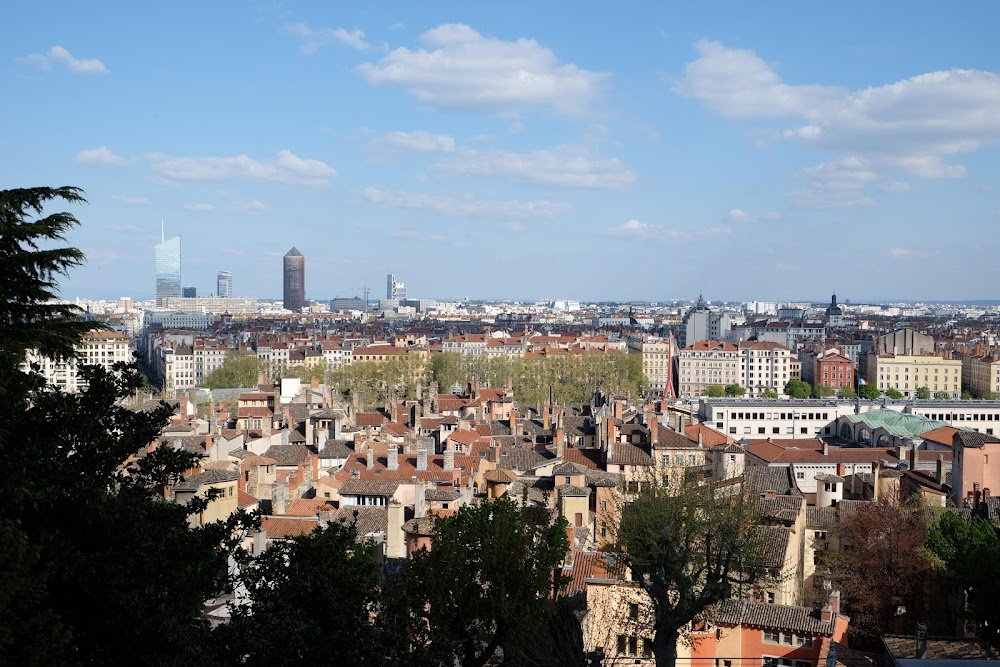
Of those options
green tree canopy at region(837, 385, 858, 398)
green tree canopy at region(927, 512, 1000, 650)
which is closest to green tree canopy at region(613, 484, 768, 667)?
green tree canopy at region(927, 512, 1000, 650)

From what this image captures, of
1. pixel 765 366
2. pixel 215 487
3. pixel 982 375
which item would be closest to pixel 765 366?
pixel 765 366

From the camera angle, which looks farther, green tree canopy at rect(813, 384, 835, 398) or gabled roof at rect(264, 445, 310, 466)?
green tree canopy at rect(813, 384, 835, 398)

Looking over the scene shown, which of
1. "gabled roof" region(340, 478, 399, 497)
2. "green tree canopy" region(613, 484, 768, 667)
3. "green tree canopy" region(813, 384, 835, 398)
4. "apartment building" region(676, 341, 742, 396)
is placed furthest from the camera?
"apartment building" region(676, 341, 742, 396)

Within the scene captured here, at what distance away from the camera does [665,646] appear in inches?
538

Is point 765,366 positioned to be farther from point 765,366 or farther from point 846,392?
point 846,392

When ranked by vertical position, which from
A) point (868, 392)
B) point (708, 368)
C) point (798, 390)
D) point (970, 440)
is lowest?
point (798, 390)

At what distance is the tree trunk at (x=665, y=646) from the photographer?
13.6 meters

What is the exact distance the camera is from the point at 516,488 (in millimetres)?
28922

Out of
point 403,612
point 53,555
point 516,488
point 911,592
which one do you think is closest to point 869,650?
point 911,592

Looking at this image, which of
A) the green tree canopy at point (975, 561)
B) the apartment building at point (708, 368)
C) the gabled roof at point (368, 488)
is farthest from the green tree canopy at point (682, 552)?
the apartment building at point (708, 368)

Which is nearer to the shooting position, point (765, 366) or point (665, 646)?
point (665, 646)

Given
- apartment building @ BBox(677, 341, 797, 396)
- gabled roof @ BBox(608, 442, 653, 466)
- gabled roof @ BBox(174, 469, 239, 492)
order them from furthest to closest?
apartment building @ BBox(677, 341, 797, 396) → gabled roof @ BBox(608, 442, 653, 466) → gabled roof @ BBox(174, 469, 239, 492)

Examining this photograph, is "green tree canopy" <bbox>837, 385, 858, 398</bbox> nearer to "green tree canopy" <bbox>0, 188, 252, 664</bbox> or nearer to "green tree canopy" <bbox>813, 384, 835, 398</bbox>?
"green tree canopy" <bbox>813, 384, 835, 398</bbox>

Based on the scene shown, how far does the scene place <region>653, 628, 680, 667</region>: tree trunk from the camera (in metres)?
13.6
